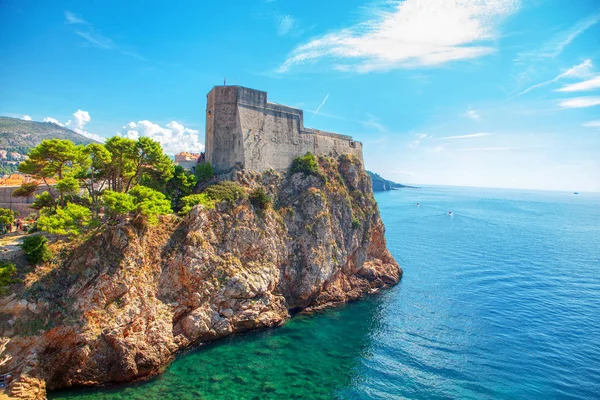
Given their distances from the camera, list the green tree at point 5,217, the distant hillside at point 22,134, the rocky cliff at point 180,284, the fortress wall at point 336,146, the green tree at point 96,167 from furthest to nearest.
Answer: the distant hillside at point 22,134 < the fortress wall at point 336,146 < the green tree at point 96,167 < the green tree at point 5,217 < the rocky cliff at point 180,284

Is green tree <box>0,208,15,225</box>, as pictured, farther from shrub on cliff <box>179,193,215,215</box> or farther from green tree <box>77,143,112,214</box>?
shrub on cliff <box>179,193,215,215</box>

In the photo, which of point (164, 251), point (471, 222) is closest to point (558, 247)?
point (471, 222)

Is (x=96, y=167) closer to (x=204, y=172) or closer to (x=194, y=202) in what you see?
(x=194, y=202)

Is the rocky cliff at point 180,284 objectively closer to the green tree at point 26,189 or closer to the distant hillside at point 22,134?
the green tree at point 26,189

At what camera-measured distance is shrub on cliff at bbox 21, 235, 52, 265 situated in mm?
22219

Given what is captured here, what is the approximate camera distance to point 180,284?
27.2 meters

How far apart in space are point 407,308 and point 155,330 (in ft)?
85.9

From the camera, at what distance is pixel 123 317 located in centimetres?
2323

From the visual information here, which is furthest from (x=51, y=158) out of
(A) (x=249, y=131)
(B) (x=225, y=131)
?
(A) (x=249, y=131)

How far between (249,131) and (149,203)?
1479 centimetres

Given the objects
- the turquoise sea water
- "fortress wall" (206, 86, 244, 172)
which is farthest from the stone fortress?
the turquoise sea water

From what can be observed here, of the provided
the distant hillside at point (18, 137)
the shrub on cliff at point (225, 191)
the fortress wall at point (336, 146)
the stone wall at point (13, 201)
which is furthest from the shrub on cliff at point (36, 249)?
the distant hillside at point (18, 137)

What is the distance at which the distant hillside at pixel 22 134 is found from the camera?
162m

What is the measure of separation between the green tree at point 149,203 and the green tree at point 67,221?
359 cm
